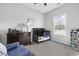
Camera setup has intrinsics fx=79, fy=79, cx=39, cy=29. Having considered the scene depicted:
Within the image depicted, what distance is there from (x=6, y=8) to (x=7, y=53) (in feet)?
2.18

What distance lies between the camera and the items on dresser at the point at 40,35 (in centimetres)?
128

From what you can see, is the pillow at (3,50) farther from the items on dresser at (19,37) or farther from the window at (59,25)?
the window at (59,25)

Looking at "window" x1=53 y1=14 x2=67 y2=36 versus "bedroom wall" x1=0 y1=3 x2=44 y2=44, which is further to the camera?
"window" x1=53 y1=14 x2=67 y2=36

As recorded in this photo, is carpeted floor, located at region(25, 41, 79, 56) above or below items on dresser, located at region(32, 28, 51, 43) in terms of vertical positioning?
below

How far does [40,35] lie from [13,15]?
53cm

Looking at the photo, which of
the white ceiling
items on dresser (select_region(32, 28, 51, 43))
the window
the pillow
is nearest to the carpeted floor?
items on dresser (select_region(32, 28, 51, 43))

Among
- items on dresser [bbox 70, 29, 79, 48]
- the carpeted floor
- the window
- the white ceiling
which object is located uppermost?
the white ceiling

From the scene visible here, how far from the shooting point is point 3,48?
1.18 meters

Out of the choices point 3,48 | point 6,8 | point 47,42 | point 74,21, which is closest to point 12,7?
point 6,8

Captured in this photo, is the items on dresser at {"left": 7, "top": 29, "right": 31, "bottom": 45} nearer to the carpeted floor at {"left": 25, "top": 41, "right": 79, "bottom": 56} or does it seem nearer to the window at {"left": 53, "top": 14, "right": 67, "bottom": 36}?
the carpeted floor at {"left": 25, "top": 41, "right": 79, "bottom": 56}

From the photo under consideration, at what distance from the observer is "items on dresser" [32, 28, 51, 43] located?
50.4 inches

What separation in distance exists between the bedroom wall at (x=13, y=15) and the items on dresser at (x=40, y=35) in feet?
0.27

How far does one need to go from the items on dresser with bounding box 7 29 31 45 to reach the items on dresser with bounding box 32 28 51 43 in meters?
0.10

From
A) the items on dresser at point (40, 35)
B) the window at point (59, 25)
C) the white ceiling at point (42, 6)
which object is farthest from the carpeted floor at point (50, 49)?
the white ceiling at point (42, 6)
